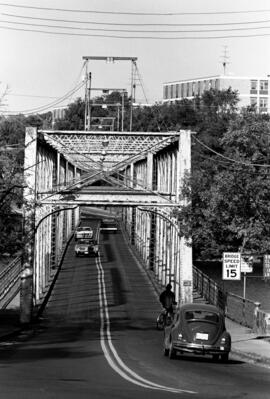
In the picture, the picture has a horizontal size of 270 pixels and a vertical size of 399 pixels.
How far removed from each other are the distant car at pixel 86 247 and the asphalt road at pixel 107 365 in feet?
102

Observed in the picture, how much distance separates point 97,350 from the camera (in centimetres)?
2573

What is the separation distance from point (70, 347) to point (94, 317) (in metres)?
18.5

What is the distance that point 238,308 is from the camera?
125 feet

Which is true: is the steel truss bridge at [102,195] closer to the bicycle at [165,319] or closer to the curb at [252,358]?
the bicycle at [165,319]

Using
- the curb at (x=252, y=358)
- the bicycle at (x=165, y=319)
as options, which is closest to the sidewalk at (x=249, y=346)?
the curb at (x=252, y=358)

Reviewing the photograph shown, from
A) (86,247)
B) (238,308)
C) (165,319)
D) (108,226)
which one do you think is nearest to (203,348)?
(165,319)

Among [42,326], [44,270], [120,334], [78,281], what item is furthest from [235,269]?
[78,281]

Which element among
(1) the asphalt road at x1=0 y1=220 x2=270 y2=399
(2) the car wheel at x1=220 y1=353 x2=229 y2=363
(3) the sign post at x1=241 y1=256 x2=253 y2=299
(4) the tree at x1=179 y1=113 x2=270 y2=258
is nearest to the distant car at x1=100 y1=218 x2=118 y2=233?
(1) the asphalt road at x1=0 y1=220 x2=270 y2=399

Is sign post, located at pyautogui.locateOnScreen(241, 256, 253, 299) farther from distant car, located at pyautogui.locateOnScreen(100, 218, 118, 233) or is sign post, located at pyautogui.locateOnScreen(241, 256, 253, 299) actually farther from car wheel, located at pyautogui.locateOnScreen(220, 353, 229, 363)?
distant car, located at pyautogui.locateOnScreen(100, 218, 118, 233)

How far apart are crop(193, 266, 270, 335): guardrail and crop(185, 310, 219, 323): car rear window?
6.92 meters

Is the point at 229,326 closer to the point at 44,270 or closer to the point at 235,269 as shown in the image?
A: the point at 235,269

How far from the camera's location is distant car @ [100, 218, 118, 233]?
114438 mm

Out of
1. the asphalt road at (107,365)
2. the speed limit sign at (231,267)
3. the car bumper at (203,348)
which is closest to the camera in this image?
the asphalt road at (107,365)

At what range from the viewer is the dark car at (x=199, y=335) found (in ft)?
74.5
